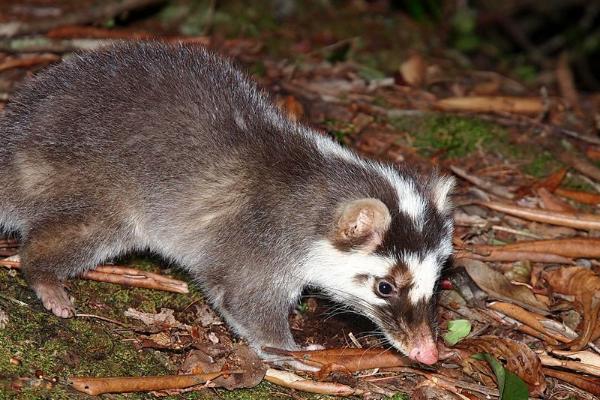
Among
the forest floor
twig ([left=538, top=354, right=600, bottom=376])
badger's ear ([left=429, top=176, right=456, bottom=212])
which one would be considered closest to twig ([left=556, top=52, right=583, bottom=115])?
the forest floor

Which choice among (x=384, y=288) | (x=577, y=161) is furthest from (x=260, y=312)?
(x=577, y=161)

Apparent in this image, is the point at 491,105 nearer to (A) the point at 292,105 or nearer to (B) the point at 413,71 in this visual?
(B) the point at 413,71

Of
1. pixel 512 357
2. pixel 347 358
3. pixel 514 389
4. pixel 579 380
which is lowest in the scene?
pixel 579 380

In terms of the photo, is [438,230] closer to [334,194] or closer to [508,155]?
[334,194]

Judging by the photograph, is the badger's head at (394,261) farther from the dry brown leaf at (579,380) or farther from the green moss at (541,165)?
the green moss at (541,165)

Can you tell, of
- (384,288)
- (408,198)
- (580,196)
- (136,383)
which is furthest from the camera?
(580,196)

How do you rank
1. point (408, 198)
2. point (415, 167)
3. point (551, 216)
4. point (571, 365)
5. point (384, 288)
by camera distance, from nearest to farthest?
1. point (384, 288)
2. point (408, 198)
3. point (571, 365)
4. point (415, 167)
5. point (551, 216)

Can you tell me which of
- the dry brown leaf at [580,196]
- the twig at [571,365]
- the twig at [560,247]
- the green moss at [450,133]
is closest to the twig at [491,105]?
the green moss at [450,133]

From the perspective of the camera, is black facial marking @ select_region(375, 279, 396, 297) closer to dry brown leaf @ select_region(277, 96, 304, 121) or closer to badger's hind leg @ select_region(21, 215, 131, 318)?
badger's hind leg @ select_region(21, 215, 131, 318)
